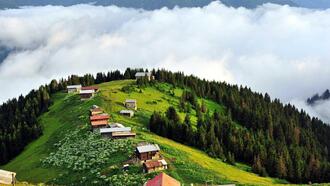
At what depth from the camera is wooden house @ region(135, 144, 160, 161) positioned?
384 ft

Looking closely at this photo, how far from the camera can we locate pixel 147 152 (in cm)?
11775

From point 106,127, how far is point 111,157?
969 inches

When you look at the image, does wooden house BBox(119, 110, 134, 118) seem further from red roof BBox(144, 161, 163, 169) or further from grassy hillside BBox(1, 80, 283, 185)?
red roof BBox(144, 161, 163, 169)

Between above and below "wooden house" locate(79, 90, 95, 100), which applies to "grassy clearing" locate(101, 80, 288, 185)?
below

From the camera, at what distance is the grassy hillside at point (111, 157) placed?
11344cm

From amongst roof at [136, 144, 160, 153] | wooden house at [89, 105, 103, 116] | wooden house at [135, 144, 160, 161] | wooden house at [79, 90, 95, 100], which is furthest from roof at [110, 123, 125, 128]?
wooden house at [79, 90, 95, 100]

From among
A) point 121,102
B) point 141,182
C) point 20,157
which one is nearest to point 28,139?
point 20,157

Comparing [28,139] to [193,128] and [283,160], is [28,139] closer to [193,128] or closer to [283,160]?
[193,128]

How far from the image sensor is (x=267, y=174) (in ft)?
477

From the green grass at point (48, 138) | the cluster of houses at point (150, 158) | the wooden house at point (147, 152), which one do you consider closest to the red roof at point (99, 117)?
the green grass at point (48, 138)

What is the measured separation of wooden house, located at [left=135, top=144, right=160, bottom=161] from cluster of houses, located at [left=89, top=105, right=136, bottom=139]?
1786 cm

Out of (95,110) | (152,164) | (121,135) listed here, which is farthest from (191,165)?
(95,110)

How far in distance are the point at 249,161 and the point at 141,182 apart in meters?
60.3

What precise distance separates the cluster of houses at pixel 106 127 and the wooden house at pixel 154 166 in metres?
26.3
